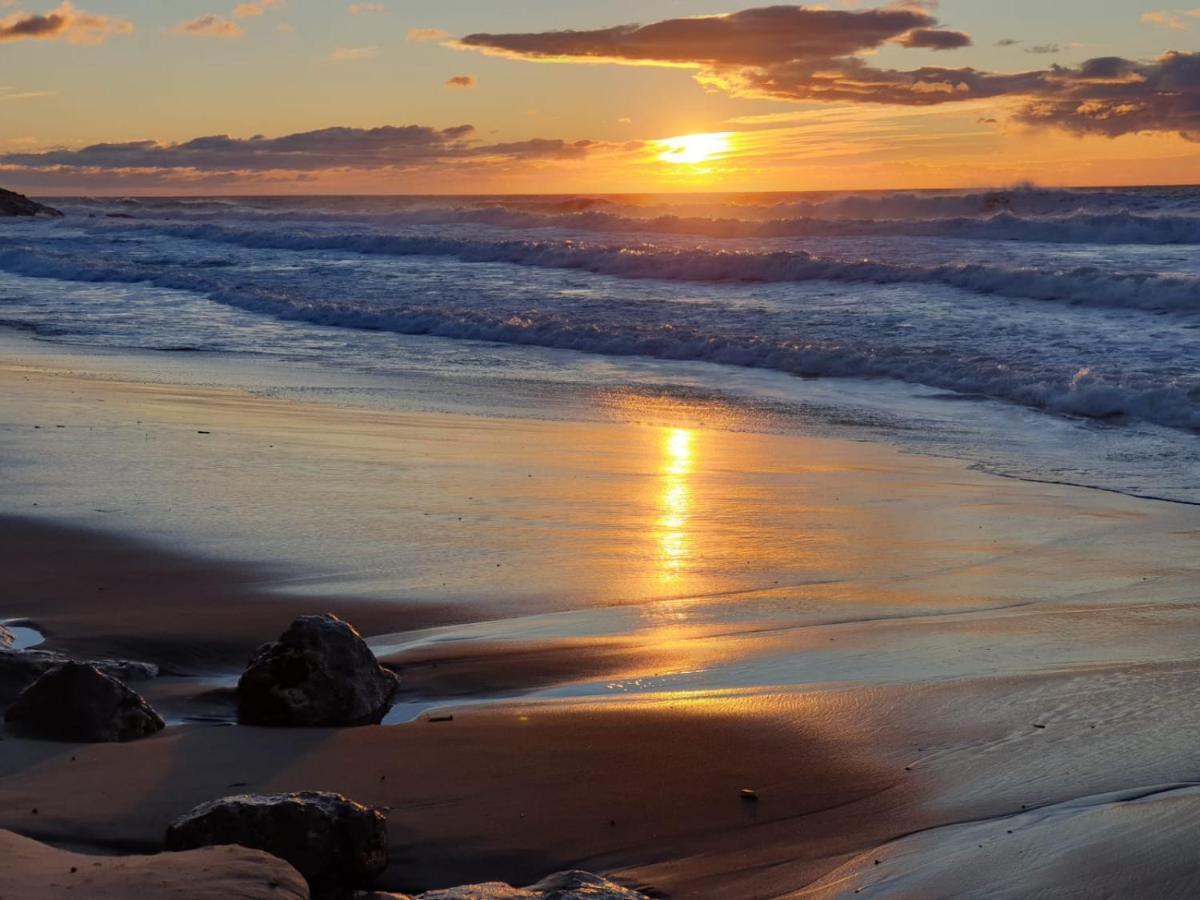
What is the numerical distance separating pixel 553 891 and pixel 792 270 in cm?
2217

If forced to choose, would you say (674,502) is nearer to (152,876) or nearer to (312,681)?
(312,681)

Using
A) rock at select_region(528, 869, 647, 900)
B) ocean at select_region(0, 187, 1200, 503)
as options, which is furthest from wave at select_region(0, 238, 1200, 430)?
rock at select_region(528, 869, 647, 900)

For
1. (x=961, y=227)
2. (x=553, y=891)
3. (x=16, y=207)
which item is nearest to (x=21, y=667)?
(x=553, y=891)

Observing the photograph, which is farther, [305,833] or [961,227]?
[961,227]

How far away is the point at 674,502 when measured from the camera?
756cm

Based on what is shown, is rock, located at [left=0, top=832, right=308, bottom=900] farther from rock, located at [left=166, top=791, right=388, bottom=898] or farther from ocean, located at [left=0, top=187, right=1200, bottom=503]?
ocean, located at [left=0, top=187, right=1200, bottom=503]

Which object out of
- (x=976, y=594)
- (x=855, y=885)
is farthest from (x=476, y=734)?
(x=976, y=594)

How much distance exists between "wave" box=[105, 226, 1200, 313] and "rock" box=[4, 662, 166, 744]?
1633 centimetres

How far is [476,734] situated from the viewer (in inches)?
157

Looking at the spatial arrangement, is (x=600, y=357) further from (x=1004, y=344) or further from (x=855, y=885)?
(x=855, y=885)

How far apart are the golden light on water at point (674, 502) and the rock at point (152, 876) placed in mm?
3342

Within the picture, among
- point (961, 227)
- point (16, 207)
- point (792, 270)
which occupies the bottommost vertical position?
point (792, 270)

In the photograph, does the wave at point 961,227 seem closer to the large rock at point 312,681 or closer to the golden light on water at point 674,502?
the golden light on water at point 674,502

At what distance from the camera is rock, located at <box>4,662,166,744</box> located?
3785 millimetres
